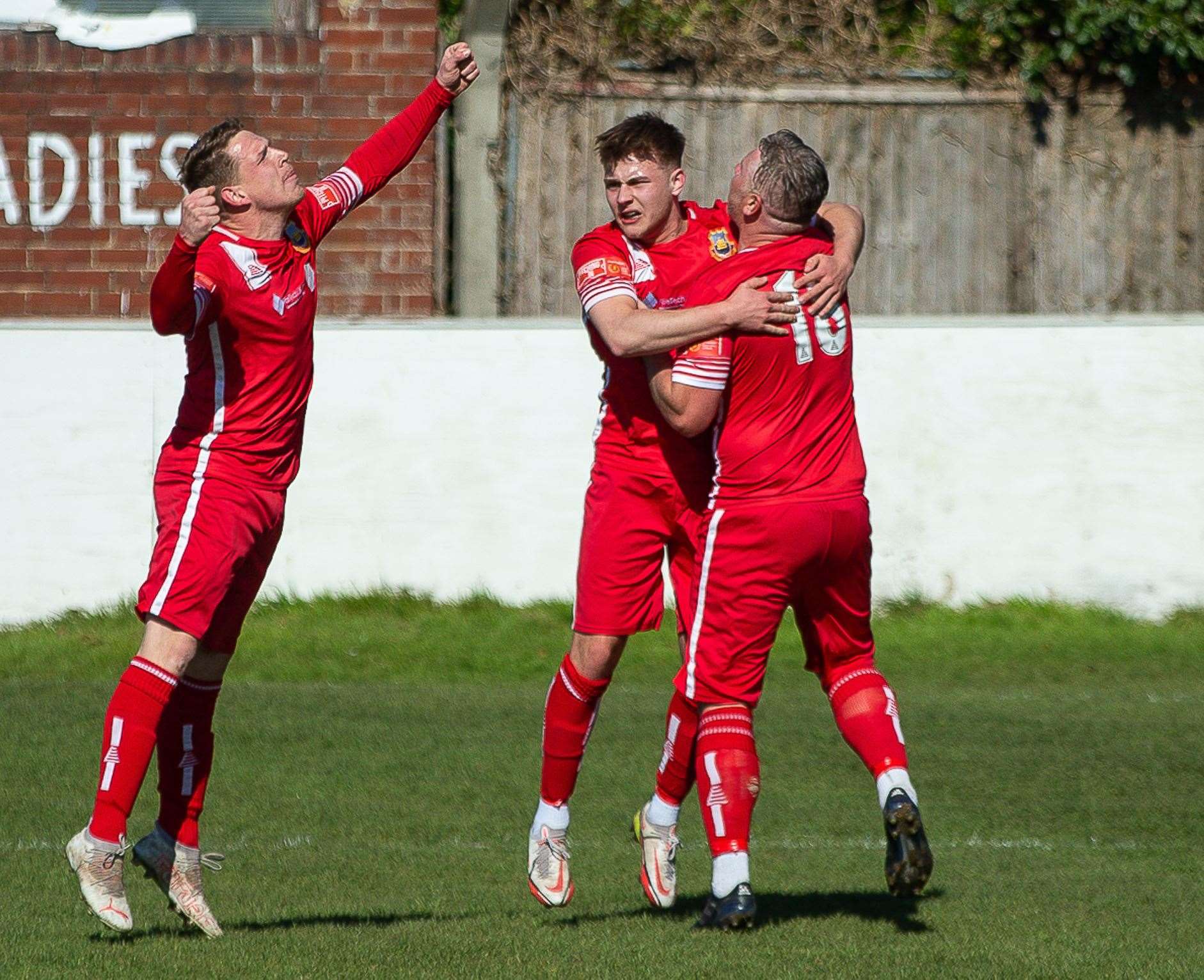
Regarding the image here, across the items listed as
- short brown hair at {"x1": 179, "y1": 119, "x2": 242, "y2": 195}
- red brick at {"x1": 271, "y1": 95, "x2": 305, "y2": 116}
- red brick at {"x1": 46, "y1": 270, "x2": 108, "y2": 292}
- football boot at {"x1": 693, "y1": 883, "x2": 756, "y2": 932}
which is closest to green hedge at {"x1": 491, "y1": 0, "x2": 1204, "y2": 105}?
red brick at {"x1": 271, "y1": 95, "x2": 305, "y2": 116}

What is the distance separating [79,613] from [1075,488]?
6234 millimetres

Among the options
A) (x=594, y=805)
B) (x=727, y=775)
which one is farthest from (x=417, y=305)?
(x=727, y=775)

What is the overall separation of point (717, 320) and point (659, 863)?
173cm

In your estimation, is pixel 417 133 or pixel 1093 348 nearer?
pixel 417 133

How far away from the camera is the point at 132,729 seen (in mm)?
4801

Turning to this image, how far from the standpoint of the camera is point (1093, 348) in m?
10.8

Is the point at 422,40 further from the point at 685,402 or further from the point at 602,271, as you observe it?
the point at 685,402

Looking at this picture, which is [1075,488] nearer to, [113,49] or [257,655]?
[257,655]

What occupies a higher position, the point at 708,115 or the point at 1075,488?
the point at 708,115

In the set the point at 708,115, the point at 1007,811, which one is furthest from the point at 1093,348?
the point at 1007,811

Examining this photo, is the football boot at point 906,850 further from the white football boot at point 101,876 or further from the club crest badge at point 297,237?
the club crest badge at point 297,237

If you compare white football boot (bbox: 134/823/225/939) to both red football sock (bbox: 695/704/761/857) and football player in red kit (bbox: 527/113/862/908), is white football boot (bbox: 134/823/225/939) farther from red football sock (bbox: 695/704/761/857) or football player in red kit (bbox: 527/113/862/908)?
red football sock (bbox: 695/704/761/857)

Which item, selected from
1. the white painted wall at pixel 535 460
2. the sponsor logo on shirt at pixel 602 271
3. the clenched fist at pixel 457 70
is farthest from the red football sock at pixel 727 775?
the white painted wall at pixel 535 460

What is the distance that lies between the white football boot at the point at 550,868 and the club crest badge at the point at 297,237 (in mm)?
1931
